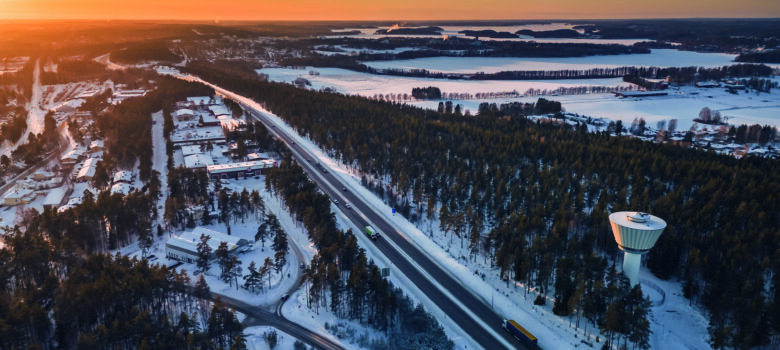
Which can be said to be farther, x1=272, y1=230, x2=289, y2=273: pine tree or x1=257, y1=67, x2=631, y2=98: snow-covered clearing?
x1=257, y1=67, x2=631, y2=98: snow-covered clearing

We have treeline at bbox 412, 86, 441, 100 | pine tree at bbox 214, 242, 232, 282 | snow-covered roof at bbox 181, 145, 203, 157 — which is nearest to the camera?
pine tree at bbox 214, 242, 232, 282

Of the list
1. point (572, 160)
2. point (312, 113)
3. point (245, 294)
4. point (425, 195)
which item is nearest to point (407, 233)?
point (425, 195)

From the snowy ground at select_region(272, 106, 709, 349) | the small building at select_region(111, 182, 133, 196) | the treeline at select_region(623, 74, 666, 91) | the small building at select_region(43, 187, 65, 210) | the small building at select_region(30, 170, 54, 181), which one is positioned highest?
the treeline at select_region(623, 74, 666, 91)

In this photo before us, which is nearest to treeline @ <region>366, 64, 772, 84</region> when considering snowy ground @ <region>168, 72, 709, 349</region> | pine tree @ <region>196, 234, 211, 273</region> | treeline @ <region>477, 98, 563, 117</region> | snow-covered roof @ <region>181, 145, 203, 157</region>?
treeline @ <region>477, 98, 563, 117</region>

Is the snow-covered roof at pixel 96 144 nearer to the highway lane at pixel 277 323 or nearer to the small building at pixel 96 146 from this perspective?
the small building at pixel 96 146

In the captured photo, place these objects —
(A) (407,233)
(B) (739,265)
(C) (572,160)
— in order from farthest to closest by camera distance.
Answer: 1. (C) (572,160)
2. (A) (407,233)
3. (B) (739,265)

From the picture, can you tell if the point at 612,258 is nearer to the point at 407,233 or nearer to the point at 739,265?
the point at 739,265

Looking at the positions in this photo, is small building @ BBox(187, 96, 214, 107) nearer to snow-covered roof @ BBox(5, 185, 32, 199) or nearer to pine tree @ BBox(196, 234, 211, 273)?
snow-covered roof @ BBox(5, 185, 32, 199)

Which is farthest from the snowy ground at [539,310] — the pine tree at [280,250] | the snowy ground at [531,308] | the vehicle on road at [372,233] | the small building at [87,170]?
the small building at [87,170]
